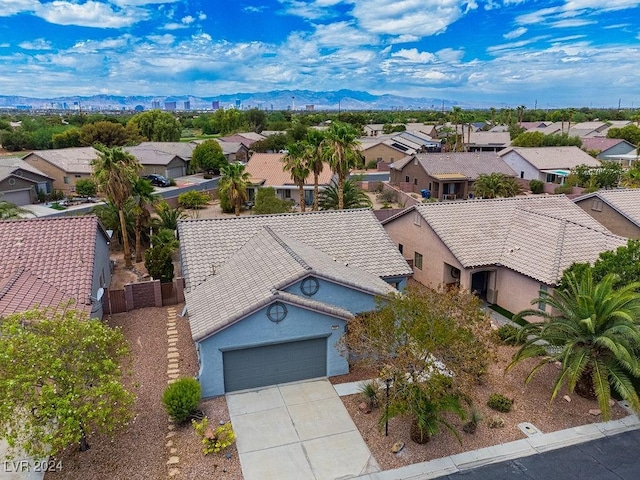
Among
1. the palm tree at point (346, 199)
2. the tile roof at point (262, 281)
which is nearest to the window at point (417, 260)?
the tile roof at point (262, 281)

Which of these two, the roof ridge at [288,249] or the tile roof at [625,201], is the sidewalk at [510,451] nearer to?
the roof ridge at [288,249]

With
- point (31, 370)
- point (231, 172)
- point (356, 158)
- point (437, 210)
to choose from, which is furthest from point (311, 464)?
point (231, 172)

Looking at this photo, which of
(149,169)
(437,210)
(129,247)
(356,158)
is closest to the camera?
(437,210)

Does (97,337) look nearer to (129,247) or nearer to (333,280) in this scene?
(333,280)

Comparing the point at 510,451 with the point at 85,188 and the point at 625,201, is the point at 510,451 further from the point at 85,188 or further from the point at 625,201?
the point at 85,188

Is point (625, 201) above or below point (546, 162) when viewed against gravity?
below

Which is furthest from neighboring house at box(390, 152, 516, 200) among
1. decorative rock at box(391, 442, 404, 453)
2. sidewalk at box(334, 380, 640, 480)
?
decorative rock at box(391, 442, 404, 453)

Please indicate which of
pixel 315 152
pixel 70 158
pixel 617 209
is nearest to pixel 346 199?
pixel 315 152
